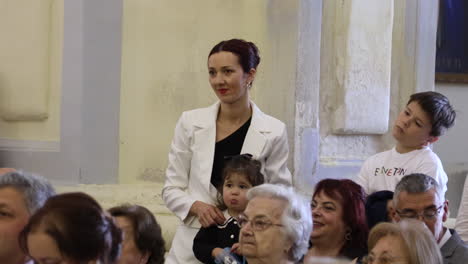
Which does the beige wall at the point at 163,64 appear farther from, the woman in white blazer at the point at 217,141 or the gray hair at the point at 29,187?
the gray hair at the point at 29,187

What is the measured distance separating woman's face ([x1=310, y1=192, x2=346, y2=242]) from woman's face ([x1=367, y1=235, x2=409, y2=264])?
19.9 inches

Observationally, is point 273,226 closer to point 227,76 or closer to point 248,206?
point 248,206

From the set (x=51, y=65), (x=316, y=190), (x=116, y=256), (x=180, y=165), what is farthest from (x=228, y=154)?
(x=51, y=65)

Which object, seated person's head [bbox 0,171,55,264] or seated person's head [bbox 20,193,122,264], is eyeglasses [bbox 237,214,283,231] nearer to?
seated person's head [bbox 0,171,55,264]

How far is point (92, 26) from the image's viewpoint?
489 centimetres

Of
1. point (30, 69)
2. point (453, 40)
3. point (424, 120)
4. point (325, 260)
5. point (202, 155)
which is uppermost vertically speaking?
point (453, 40)

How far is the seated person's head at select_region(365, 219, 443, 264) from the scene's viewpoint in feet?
8.32

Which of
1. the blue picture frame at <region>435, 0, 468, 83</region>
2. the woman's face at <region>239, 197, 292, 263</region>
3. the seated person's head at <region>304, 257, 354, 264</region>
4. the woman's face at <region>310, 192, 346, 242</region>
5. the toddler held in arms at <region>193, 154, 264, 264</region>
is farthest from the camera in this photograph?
the blue picture frame at <region>435, 0, 468, 83</region>

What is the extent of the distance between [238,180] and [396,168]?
0.76 meters

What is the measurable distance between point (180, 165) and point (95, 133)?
5.05ft

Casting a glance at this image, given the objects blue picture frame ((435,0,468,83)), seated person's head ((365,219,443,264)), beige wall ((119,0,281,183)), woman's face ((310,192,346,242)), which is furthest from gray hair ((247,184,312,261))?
blue picture frame ((435,0,468,83))

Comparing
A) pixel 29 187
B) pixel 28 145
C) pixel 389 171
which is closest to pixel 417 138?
pixel 389 171

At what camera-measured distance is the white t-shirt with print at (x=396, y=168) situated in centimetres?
352

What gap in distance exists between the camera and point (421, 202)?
119 inches
